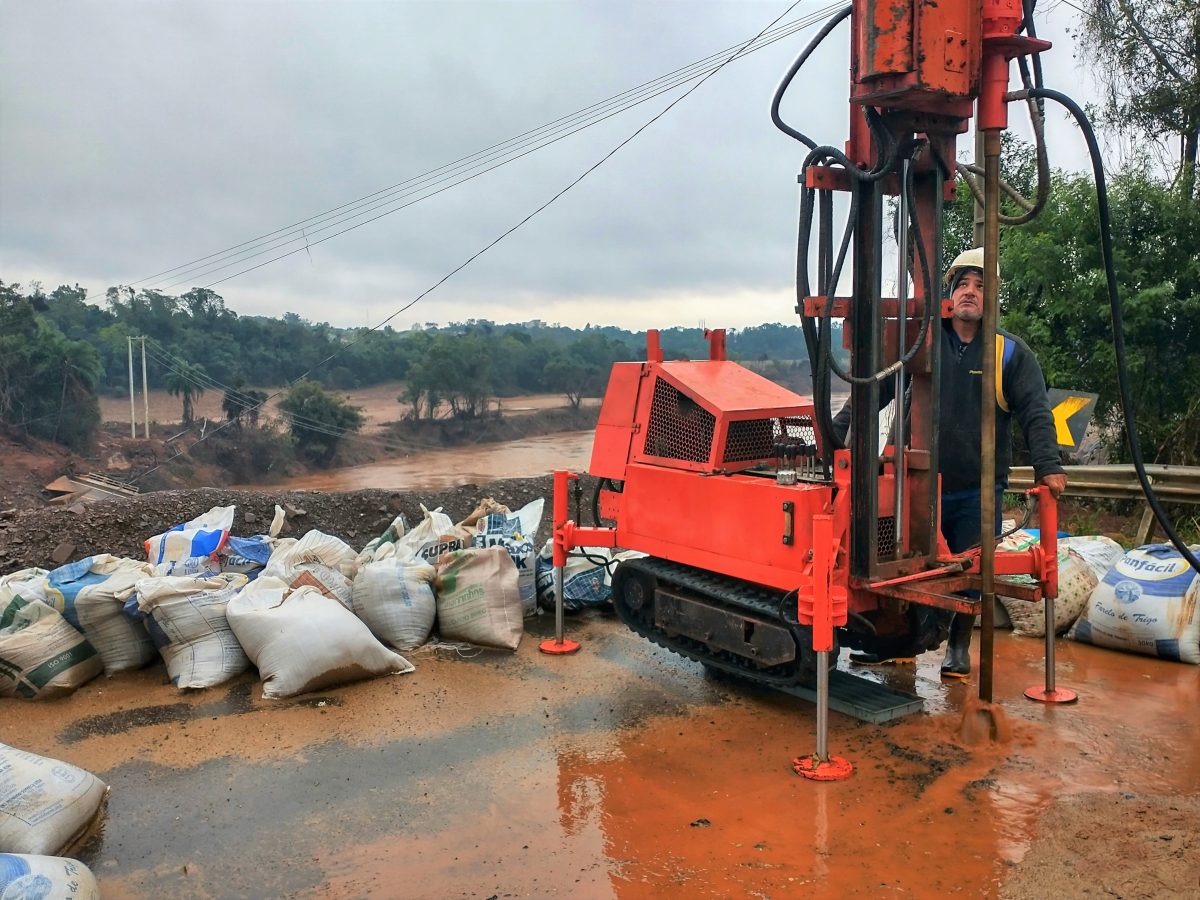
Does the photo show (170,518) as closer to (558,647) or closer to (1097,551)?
(558,647)

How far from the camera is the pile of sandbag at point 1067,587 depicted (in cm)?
510

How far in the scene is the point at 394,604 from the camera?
5.05 metres

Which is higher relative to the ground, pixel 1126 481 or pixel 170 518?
pixel 1126 481

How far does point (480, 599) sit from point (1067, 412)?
411 centimetres

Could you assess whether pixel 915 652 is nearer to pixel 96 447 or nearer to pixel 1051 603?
pixel 1051 603

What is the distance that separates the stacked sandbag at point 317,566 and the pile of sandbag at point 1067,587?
140 inches

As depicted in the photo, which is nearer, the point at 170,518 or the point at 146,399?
the point at 170,518

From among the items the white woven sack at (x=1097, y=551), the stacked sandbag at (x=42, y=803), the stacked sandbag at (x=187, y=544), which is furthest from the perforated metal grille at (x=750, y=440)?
the stacked sandbag at (x=187, y=544)

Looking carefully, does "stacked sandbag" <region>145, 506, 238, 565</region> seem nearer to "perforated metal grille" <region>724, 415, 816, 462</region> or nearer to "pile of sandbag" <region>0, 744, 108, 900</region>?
"pile of sandbag" <region>0, 744, 108, 900</region>

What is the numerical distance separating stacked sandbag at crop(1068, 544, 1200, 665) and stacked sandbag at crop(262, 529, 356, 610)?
400 cm

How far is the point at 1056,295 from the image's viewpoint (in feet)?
29.4

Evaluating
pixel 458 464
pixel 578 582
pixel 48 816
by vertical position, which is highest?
pixel 578 582

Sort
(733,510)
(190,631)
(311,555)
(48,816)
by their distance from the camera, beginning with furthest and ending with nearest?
1. (311,555)
2. (190,631)
3. (733,510)
4. (48,816)

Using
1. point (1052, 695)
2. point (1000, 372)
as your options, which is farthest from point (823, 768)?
point (1000, 372)
